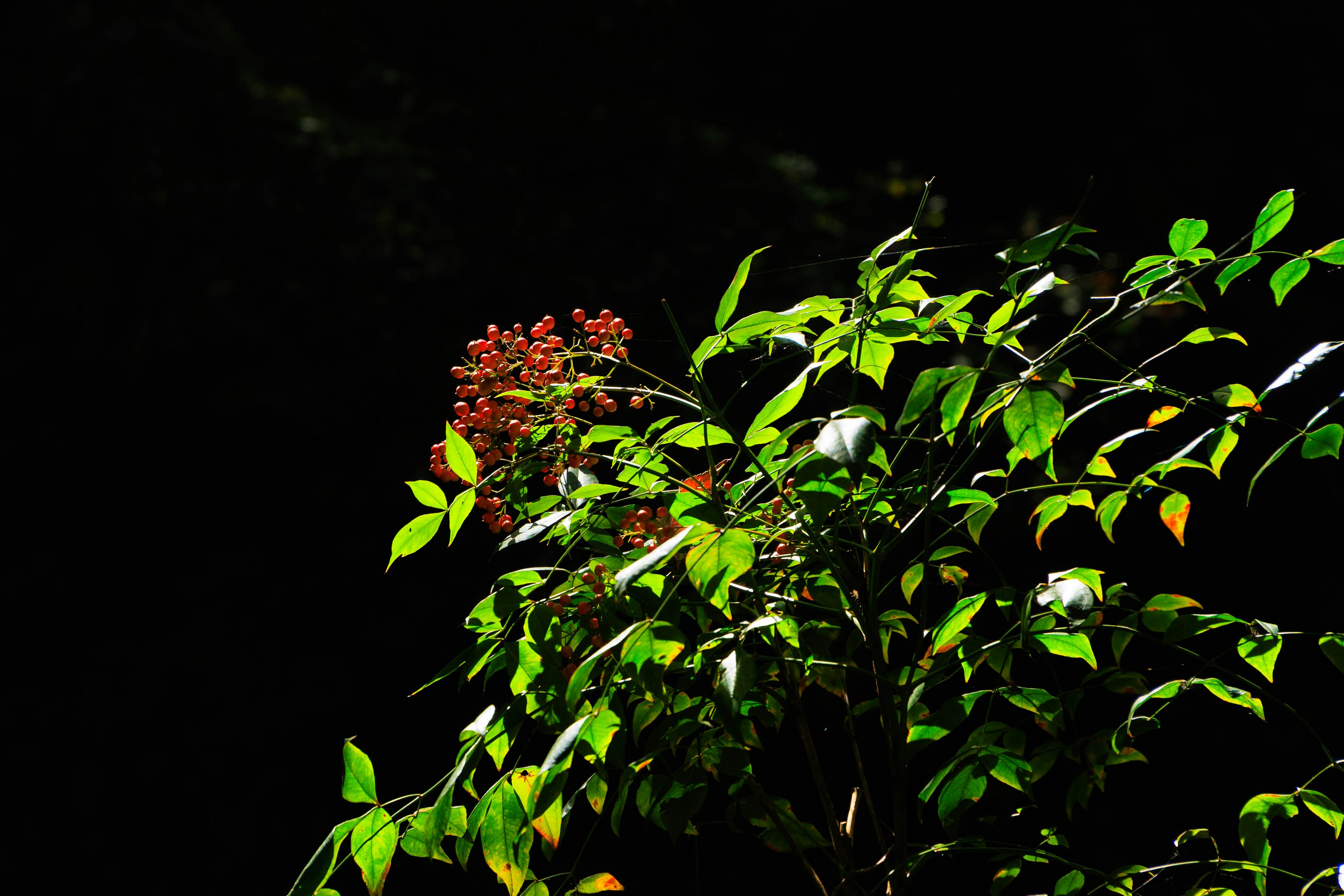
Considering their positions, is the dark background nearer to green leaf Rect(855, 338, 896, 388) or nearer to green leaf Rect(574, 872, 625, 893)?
green leaf Rect(574, 872, 625, 893)

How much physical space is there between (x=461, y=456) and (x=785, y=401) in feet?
0.55

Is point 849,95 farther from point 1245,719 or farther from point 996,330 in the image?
point 996,330

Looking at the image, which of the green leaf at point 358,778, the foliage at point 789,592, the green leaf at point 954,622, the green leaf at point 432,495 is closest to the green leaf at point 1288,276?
the foliage at point 789,592

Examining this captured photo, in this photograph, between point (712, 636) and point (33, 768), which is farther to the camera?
point (33, 768)

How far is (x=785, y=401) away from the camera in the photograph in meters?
0.45

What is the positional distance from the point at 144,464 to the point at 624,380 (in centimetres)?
125

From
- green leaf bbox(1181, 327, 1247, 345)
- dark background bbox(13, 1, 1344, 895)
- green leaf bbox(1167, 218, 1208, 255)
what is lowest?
dark background bbox(13, 1, 1344, 895)

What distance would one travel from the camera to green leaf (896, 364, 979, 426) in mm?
391

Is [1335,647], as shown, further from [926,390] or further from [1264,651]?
[926,390]

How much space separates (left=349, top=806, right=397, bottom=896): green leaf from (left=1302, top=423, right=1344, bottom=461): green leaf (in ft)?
1.73

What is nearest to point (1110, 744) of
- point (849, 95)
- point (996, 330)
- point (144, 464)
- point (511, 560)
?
point (996, 330)

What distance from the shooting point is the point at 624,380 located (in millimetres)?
1813

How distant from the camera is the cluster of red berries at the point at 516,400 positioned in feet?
1.77

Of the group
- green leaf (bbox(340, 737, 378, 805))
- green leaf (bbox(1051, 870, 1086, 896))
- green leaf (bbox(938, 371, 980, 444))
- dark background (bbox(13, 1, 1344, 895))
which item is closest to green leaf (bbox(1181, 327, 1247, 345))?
green leaf (bbox(938, 371, 980, 444))
